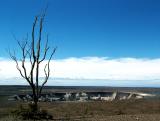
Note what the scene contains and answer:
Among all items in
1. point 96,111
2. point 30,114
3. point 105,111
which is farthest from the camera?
point 96,111

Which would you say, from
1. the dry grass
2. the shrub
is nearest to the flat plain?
the dry grass

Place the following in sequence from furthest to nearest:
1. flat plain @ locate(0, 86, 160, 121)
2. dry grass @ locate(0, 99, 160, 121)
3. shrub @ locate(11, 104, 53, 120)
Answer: dry grass @ locate(0, 99, 160, 121)
flat plain @ locate(0, 86, 160, 121)
shrub @ locate(11, 104, 53, 120)

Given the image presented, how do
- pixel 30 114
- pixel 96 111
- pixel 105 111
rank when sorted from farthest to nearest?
pixel 96 111
pixel 105 111
pixel 30 114

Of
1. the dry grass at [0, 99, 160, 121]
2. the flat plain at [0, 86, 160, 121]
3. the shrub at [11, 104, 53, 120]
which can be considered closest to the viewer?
the shrub at [11, 104, 53, 120]

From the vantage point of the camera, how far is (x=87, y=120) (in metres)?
25.8

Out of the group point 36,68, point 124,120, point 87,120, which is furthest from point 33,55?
point 124,120

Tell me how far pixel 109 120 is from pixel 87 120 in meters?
1.51

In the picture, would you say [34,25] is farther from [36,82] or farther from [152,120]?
[152,120]

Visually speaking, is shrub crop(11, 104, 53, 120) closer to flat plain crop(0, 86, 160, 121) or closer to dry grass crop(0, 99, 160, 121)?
flat plain crop(0, 86, 160, 121)

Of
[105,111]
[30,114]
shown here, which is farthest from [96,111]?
[30,114]

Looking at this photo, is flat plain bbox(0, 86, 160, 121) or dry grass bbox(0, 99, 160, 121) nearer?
flat plain bbox(0, 86, 160, 121)

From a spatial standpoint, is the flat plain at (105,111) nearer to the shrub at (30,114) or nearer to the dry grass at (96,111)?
the dry grass at (96,111)

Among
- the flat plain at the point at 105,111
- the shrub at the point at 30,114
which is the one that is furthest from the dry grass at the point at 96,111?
the shrub at the point at 30,114

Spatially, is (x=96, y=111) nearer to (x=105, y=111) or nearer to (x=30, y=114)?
(x=105, y=111)
